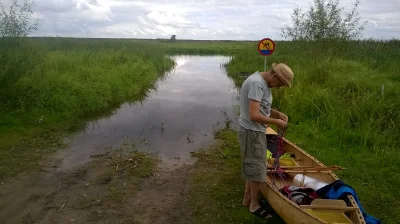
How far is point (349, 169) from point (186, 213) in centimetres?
302

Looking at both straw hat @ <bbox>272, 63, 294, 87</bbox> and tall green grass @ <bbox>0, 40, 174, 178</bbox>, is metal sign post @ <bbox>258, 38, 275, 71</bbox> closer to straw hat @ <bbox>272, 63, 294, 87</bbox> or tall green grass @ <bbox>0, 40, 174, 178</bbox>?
straw hat @ <bbox>272, 63, 294, 87</bbox>

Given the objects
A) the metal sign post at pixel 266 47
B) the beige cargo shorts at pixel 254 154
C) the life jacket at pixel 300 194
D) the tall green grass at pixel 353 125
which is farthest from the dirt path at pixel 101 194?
the metal sign post at pixel 266 47

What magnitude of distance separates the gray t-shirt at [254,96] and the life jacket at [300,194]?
3.14 feet

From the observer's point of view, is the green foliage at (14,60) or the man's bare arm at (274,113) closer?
the man's bare arm at (274,113)

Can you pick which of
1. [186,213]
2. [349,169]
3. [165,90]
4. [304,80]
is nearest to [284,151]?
[349,169]

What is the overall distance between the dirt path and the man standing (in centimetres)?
119

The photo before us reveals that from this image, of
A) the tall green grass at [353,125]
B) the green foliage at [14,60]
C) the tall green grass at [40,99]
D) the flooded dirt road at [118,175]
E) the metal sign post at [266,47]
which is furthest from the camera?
the metal sign post at [266,47]

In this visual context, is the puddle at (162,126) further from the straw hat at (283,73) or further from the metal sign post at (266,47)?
the straw hat at (283,73)

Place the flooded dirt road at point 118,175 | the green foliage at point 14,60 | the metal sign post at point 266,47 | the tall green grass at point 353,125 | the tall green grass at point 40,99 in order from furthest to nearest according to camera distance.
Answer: the metal sign post at point 266,47
the green foliage at point 14,60
the tall green grass at point 40,99
the tall green grass at point 353,125
the flooded dirt road at point 118,175

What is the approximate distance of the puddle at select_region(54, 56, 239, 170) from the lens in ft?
22.8

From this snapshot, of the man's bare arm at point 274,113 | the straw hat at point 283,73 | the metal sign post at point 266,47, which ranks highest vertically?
the metal sign post at point 266,47

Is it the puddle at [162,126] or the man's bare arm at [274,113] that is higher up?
the man's bare arm at [274,113]

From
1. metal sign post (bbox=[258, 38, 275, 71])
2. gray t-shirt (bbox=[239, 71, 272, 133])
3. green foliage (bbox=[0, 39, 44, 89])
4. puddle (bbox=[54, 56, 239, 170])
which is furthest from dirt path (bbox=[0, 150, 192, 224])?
metal sign post (bbox=[258, 38, 275, 71])

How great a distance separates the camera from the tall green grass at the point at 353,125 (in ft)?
17.2
